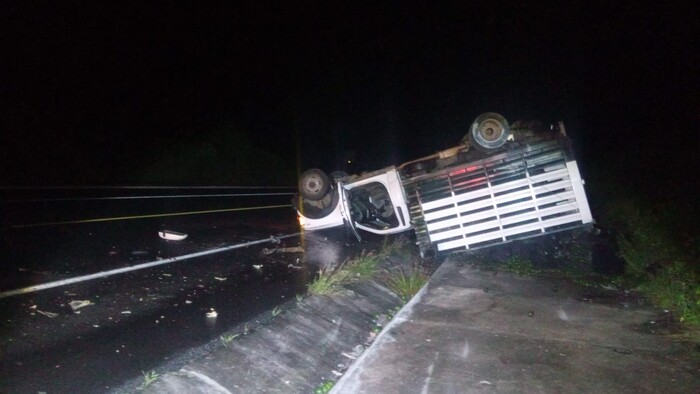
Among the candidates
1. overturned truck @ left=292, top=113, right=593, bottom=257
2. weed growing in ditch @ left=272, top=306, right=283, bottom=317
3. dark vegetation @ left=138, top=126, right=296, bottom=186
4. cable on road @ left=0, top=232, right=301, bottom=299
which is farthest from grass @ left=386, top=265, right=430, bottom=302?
dark vegetation @ left=138, top=126, right=296, bottom=186

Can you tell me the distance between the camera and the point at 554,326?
241 inches

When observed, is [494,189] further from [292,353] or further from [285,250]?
[292,353]

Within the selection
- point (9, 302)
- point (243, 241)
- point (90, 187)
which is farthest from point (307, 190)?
point (90, 187)

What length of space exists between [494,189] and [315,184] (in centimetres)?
371

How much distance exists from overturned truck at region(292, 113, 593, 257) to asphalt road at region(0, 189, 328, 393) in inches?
85.9

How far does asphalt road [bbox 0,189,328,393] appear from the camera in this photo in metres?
4.67

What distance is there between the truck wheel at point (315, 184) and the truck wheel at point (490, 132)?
3307 mm

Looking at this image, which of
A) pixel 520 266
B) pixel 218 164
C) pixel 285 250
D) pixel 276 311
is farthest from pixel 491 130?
pixel 218 164

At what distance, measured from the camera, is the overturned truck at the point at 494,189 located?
8930 millimetres

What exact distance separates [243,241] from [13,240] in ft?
12.4

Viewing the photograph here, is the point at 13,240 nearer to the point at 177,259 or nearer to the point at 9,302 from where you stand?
the point at 177,259

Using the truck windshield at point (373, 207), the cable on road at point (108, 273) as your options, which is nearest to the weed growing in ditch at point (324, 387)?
the cable on road at point (108, 273)

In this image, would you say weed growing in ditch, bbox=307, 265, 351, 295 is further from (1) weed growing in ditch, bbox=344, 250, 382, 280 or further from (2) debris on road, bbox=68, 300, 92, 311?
(2) debris on road, bbox=68, 300, 92, 311

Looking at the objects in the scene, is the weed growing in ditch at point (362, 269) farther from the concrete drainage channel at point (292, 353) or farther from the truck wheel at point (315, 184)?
the truck wheel at point (315, 184)
